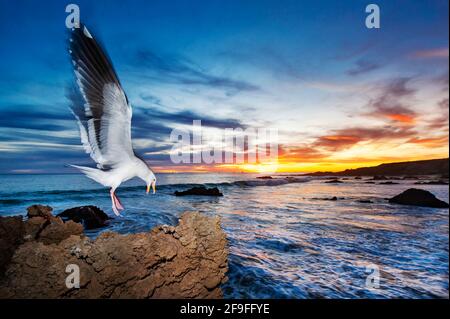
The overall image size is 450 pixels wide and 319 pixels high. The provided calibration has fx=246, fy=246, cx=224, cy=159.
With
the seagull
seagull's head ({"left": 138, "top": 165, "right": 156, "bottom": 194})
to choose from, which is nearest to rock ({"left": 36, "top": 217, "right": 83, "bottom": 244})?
the seagull

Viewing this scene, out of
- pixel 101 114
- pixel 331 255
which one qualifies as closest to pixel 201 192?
pixel 331 255

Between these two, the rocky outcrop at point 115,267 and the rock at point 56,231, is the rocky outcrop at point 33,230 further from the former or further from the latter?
the rocky outcrop at point 115,267

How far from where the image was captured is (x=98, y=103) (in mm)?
3314

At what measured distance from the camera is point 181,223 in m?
3.75

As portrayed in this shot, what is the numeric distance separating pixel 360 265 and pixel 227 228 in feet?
14.2

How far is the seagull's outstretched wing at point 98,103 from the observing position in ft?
10.1

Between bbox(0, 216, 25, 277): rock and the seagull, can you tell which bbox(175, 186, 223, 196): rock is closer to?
bbox(0, 216, 25, 277): rock

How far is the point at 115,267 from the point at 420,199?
60.3 feet

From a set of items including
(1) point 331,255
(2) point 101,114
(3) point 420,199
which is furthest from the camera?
(3) point 420,199

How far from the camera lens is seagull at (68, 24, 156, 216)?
10.1 ft

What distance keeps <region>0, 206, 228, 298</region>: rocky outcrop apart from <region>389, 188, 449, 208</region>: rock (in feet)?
55.3

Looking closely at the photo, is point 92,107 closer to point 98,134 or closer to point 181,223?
point 98,134

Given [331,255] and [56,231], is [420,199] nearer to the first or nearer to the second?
[331,255]

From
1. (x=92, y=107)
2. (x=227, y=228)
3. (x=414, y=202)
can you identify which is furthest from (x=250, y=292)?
(x=414, y=202)
